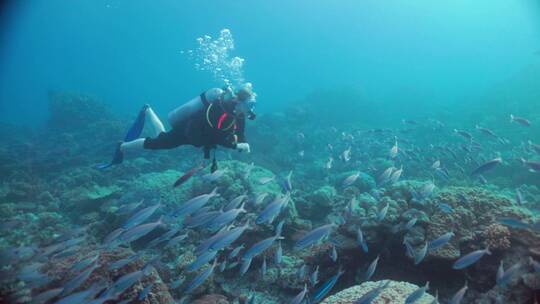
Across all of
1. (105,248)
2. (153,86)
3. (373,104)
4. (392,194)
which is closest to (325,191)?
(392,194)

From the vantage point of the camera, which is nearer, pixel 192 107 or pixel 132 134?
pixel 192 107

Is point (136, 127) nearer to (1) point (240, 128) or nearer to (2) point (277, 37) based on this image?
(1) point (240, 128)

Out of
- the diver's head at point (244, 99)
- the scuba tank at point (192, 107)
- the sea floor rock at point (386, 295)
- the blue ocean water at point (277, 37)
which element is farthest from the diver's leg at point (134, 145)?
the blue ocean water at point (277, 37)

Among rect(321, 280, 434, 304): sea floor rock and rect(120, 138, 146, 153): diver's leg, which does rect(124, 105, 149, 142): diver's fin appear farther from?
rect(321, 280, 434, 304): sea floor rock

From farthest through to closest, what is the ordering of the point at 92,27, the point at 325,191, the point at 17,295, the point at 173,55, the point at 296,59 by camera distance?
1. the point at 173,55
2. the point at 296,59
3. the point at 92,27
4. the point at 325,191
5. the point at 17,295

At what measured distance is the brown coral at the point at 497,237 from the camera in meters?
5.05

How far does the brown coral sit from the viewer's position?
5.05 metres

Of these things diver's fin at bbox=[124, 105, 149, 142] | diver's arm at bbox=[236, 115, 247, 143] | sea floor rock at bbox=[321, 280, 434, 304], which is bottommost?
sea floor rock at bbox=[321, 280, 434, 304]

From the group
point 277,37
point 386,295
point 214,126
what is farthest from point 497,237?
point 277,37

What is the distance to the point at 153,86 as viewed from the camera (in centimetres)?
17462

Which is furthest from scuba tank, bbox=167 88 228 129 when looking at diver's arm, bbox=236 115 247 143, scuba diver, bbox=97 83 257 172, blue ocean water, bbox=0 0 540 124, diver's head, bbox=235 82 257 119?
blue ocean water, bbox=0 0 540 124

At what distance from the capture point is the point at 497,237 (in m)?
5.14

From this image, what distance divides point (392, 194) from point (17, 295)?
8.32 metres

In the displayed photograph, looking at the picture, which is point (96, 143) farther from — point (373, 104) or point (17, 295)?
point (373, 104)
